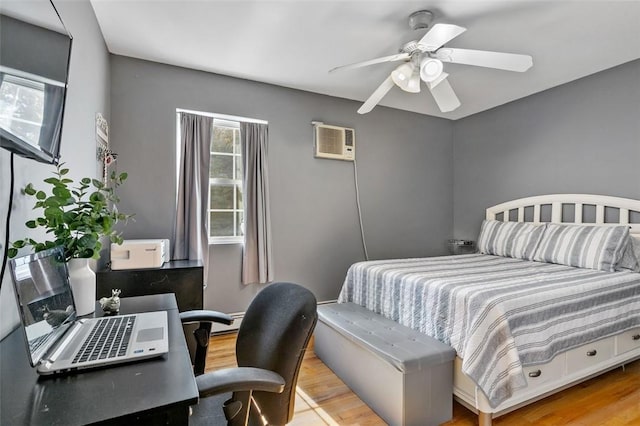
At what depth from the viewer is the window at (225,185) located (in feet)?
10.3

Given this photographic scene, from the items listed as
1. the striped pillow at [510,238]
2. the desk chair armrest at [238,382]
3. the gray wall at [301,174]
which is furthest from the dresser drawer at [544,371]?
the gray wall at [301,174]

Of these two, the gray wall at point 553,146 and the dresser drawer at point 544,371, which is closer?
the dresser drawer at point 544,371

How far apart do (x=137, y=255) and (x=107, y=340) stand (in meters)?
1.53

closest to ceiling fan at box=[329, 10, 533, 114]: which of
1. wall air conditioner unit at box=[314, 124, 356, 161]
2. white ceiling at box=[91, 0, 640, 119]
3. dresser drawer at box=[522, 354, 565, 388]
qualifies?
white ceiling at box=[91, 0, 640, 119]

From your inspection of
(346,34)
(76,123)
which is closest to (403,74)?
(346,34)

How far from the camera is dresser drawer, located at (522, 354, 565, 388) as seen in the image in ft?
5.91

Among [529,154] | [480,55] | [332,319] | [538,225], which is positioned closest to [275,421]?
[332,319]

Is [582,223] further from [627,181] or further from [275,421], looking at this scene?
[275,421]

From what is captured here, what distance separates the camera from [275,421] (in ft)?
3.50

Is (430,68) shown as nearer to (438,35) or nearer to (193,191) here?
(438,35)

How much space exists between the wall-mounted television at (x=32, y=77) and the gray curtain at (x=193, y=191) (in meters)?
1.64

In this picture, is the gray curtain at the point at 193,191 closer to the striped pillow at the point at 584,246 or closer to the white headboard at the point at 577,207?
the striped pillow at the point at 584,246

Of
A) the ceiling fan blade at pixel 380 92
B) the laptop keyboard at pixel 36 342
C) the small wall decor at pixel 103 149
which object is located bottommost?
the laptop keyboard at pixel 36 342

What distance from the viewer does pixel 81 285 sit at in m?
1.23
